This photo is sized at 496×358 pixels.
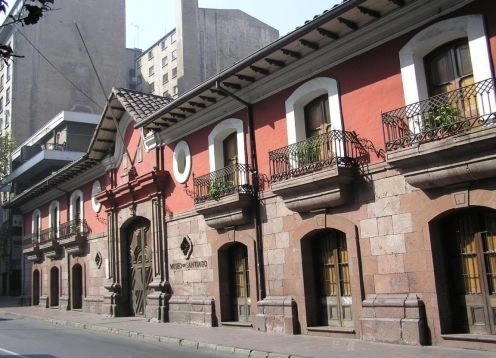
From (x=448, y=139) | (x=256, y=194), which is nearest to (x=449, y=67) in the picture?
(x=448, y=139)

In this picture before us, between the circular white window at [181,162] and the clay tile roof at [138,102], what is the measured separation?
1.79 metres

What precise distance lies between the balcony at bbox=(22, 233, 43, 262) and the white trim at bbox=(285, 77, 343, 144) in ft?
66.4

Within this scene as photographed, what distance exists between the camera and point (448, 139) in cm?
905

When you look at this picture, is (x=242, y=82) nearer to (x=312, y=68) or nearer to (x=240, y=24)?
(x=312, y=68)

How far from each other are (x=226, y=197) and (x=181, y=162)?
3884 mm

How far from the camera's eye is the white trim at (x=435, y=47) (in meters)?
9.32

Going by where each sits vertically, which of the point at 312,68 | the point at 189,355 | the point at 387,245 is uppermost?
the point at 312,68

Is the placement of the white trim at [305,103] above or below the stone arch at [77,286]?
above

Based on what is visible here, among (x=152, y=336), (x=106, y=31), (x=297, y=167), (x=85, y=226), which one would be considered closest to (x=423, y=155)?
(x=297, y=167)

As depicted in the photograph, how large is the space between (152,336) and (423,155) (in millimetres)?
8432

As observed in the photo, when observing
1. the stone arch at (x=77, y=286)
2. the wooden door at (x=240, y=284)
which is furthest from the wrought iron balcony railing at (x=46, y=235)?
the wooden door at (x=240, y=284)

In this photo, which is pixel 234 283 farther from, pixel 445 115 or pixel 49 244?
pixel 49 244

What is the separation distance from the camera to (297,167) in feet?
Result: 40.5

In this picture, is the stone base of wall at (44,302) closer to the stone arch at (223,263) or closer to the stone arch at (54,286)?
the stone arch at (54,286)
